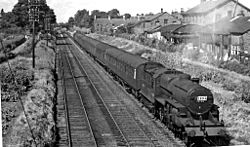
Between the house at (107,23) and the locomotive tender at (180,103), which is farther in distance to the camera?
the house at (107,23)

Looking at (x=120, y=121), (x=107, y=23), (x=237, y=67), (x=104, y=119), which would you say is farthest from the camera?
(x=107, y=23)

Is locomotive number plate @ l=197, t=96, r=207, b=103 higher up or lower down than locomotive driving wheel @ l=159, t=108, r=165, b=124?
higher up

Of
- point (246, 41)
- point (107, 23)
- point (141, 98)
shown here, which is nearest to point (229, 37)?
point (246, 41)

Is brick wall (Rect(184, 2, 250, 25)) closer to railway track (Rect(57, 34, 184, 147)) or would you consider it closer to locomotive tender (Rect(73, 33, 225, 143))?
railway track (Rect(57, 34, 184, 147))

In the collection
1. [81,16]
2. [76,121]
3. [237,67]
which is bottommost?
[76,121]

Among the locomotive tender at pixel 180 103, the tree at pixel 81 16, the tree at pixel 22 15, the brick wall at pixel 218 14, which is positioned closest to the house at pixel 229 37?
the brick wall at pixel 218 14

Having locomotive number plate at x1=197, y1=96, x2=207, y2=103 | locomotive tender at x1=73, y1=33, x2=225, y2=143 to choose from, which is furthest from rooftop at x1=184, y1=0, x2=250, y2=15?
locomotive number plate at x1=197, y1=96, x2=207, y2=103

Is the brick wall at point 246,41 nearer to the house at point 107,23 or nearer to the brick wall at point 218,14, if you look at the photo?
the brick wall at point 218,14

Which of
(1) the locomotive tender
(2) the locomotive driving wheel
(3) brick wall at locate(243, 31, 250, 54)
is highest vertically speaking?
(3) brick wall at locate(243, 31, 250, 54)

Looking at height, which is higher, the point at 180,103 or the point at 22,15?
the point at 22,15

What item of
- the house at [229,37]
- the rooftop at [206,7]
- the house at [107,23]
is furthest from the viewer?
the house at [107,23]

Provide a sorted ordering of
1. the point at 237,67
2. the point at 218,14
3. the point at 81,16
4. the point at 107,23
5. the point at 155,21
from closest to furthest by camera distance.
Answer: the point at 237,67
the point at 81,16
the point at 218,14
the point at 107,23
the point at 155,21

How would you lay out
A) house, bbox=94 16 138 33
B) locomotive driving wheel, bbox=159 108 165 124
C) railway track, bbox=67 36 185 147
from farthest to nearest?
house, bbox=94 16 138 33 < locomotive driving wheel, bbox=159 108 165 124 < railway track, bbox=67 36 185 147

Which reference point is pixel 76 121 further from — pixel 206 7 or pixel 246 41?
pixel 206 7
